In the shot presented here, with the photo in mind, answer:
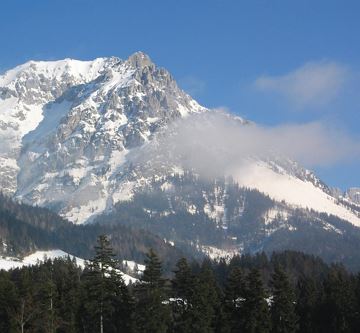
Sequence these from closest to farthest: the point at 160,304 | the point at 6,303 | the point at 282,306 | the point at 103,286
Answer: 1. the point at 103,286
2. the point at 160,304
3. the point at 282,306
4. the point at 6,303

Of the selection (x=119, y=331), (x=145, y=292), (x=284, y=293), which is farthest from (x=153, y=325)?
(x=284, y=293)

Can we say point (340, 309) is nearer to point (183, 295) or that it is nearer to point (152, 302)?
point (183, 295)

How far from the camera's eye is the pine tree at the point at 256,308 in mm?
124938

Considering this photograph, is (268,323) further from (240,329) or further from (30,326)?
(30,326)

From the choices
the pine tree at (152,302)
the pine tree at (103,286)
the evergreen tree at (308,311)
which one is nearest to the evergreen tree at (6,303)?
the pine tree at (103,286)

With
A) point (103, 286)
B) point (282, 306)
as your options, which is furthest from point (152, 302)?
point (282, 306)

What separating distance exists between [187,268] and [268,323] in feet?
51.0

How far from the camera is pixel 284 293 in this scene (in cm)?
13050

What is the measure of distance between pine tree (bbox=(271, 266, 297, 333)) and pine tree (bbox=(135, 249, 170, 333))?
18.8m

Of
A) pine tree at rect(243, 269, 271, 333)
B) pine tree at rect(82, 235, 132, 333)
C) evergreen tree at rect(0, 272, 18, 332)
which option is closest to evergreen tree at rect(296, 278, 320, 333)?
pine tree at rect(243, 269, 271, 333)

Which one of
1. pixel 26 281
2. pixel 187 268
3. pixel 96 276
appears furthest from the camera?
pixel 26 281

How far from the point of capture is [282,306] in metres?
130

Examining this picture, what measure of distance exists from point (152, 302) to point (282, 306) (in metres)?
22.2

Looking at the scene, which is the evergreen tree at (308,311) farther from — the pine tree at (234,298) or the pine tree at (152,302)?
the pine tree at (152,302)
